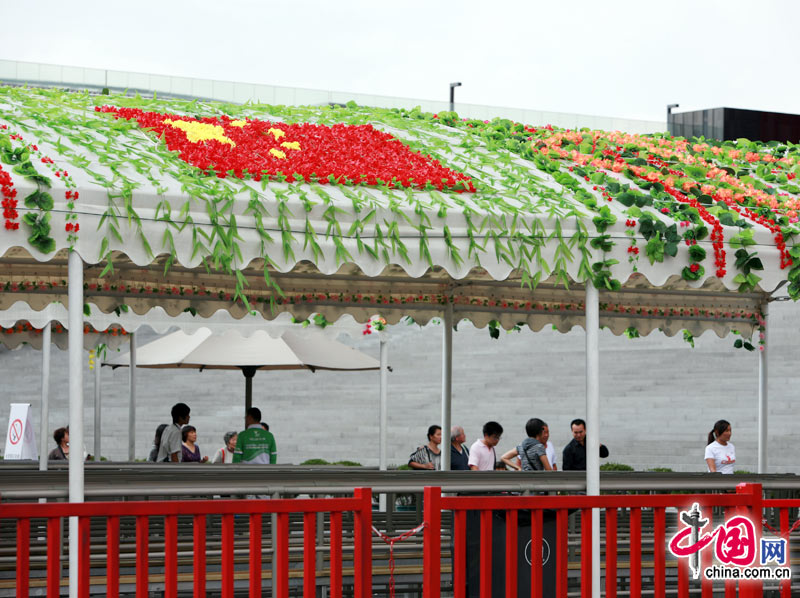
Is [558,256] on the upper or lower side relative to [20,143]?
lower

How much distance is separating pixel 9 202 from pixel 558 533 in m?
3.29

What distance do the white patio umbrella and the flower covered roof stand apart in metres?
4.60

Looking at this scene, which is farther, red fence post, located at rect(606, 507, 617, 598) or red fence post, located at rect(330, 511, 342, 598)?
red fence post, located at rect(606, 507, 617, 598)

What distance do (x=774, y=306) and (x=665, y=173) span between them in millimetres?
13507

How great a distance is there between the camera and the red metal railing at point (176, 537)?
15.1ft

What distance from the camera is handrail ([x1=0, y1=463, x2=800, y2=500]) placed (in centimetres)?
615

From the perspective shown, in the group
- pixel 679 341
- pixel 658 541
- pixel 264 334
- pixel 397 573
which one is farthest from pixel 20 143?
pixel 679 341

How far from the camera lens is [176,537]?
470cm

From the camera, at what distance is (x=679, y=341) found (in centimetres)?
2100

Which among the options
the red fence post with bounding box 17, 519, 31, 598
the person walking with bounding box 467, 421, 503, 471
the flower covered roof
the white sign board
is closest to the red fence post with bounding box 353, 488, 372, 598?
the red fence post with bounding box 17, 519, 31, 598

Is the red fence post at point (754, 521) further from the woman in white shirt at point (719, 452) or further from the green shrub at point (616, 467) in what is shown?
the green shrub at point (616, 467)

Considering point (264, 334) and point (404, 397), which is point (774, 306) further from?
point (264, 334)

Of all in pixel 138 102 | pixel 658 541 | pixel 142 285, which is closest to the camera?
pixel 658 541

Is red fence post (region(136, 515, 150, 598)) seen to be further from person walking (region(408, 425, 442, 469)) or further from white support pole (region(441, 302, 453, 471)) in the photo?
person walking (region(408, 425, 442, 469))
